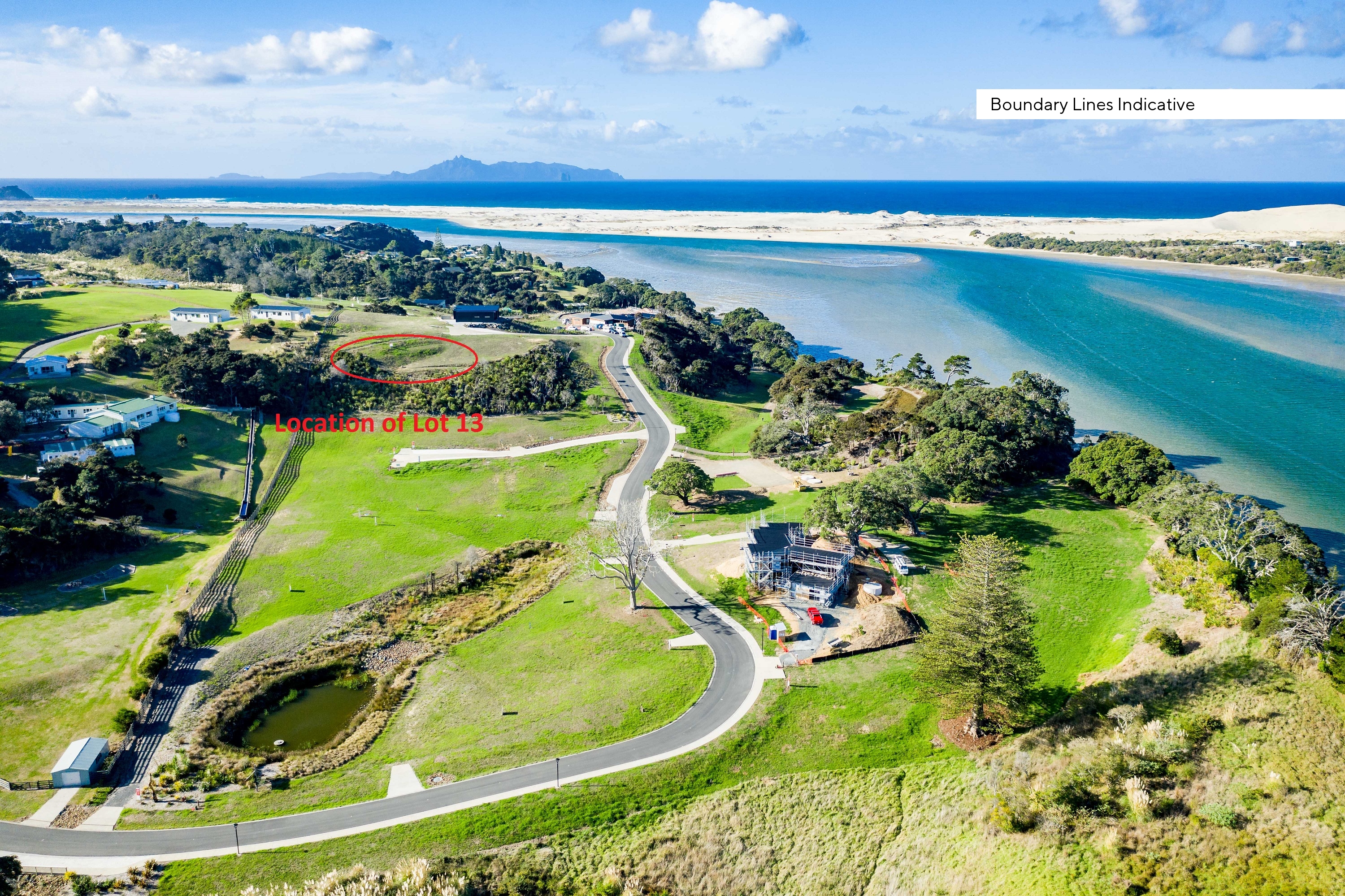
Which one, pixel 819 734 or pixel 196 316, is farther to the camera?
pixel 196 316

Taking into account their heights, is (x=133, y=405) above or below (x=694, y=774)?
above

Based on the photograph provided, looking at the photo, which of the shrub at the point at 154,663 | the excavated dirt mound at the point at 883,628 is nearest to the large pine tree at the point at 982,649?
the excavated dirt mound at the point at 883,628

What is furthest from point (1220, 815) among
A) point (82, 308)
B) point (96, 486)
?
point (82, 308)

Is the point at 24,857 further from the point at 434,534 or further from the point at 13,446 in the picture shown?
the point at 13,446

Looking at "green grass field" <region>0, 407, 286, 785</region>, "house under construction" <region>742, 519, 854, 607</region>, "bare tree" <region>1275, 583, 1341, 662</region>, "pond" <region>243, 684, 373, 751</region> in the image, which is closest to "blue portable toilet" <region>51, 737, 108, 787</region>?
"green grass field" <region>0, 407, 286, 785</region>

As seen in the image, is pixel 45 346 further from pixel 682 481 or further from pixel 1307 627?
pixel 1307 627

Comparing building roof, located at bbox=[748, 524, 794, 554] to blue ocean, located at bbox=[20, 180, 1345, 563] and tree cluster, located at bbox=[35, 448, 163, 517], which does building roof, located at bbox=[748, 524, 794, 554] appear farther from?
tree cluster, located at bbox=[35, 448, 163, 517]

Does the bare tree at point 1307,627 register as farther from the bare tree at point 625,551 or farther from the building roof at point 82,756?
the building roof at point 82,756
